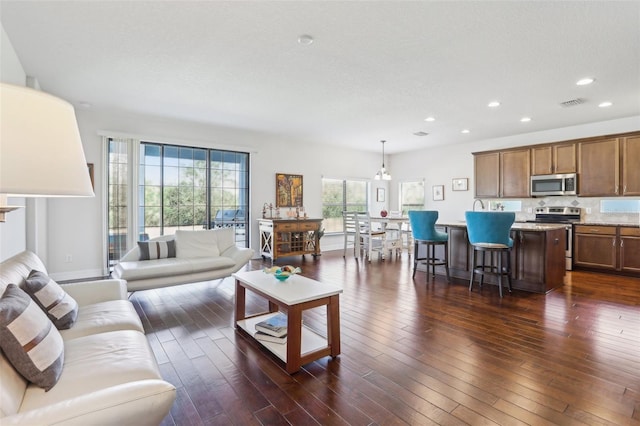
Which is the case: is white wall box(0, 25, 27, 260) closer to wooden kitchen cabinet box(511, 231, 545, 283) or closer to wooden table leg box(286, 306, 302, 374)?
wooden table leg box(286, 306, 302, 374)

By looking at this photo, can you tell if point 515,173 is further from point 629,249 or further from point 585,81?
point 585,81

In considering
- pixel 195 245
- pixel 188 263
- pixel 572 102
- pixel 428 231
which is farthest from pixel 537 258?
pixel 195 245

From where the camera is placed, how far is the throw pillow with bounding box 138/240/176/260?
4.12 meters

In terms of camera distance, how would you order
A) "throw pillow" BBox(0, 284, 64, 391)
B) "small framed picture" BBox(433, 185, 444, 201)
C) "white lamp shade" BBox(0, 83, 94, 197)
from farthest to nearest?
1. "small framed picture" BBox(433, 185, 444, 201)
2. "throw pillow" BBox(0, 284, 64, 391)
3. "white lamp shade" BBox(0, 83, 94, 197)

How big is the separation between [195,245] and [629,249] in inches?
260

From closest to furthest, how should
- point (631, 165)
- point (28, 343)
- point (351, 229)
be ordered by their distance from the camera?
point (28, 343)
point (631, 165)
point (351, 229)

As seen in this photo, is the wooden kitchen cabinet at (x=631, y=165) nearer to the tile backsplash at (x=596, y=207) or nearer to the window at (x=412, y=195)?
the tile backsplash at (x=596, y=207)

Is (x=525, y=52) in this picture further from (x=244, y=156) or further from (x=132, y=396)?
(x=244, y=156)

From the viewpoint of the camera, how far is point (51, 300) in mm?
1949

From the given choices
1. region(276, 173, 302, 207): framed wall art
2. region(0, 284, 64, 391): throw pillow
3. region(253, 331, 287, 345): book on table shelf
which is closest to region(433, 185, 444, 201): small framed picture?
region(276, 173, 302, 207): framed wall art

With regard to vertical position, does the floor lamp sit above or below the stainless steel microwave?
below

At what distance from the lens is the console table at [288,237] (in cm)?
624

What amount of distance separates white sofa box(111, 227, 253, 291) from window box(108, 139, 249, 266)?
4.01 ft

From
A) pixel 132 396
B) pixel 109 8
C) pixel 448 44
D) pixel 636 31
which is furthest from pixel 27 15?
pixel 636 31
